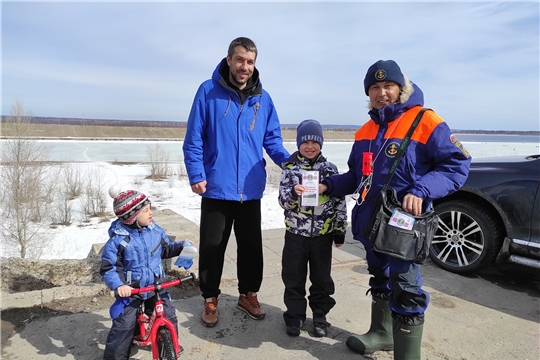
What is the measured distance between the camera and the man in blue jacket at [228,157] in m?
2.96

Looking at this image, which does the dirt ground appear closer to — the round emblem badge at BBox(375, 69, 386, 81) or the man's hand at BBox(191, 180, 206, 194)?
the man's hand at BBox(191, 180, 206, 194)

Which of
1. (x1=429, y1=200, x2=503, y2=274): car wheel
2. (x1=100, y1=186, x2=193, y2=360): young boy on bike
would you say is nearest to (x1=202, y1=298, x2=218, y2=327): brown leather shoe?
(x1=100, y1=186, x2=193, y2=360): young boy on bike

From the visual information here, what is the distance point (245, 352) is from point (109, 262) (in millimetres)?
1187

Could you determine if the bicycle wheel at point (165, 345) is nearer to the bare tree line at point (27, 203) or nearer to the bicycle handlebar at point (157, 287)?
the bicycle handlebar at point (157, 287)

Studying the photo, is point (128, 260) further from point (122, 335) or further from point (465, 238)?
point (465, 238)

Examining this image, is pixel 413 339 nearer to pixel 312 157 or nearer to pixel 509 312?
pixel 312 157

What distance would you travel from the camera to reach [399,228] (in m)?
2.20

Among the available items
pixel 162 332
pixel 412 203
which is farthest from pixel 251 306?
pixel 412 203

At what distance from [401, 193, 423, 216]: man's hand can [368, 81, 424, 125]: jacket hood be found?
1.79ft

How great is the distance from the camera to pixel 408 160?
2270mm

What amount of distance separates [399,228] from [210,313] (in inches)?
70.2

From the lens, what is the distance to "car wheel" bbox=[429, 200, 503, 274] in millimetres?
4004

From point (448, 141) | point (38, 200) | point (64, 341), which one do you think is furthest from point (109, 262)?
point (38, 200)

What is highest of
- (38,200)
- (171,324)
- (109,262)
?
(109,262)
